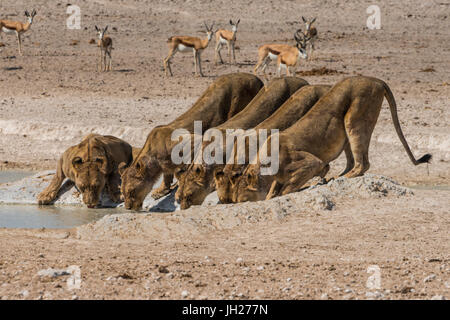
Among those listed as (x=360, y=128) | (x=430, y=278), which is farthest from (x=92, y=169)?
(x=430, y=278)

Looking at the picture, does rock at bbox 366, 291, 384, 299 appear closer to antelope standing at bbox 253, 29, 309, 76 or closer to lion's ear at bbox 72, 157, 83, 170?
lion's ear at bbox 72, 157, 83, 170

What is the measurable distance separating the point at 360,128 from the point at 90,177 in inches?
138

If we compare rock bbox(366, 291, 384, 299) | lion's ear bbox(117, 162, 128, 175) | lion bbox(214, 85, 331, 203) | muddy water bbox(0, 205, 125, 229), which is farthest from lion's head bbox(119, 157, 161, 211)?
rock bbox(366, 291, 384, 299)

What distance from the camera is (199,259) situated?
7.51 m

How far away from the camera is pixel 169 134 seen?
11.1 metres

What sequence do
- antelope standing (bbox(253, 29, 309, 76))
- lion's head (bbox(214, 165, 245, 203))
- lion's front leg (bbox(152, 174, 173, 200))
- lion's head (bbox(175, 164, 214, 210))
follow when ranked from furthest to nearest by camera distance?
antelope standing (bbox(253, 29, 309, 76)) → lion's front leg (bbox(152, 174, 173, 200)) → lion's head (bbox(175, 164, 214, 210)) → lion's head (bbox(214, 165, 245, 203))

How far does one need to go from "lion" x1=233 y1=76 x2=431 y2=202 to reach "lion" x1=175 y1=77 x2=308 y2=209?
48 centimetres

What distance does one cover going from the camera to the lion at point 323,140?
33.8 ft

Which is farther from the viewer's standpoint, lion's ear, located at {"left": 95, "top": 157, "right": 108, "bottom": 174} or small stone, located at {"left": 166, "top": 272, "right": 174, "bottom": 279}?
lion's ear, located at {"left": 95, "top": 157, "right": 108, "bottom": 174}

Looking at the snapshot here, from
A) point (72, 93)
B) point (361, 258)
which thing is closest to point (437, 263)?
point (361, 258)

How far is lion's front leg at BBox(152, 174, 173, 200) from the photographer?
11.5m

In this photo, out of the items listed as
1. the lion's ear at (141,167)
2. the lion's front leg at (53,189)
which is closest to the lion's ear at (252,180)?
the lion's ear at (141,167)

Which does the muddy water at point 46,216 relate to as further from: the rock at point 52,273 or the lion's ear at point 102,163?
the rock at point 52,273

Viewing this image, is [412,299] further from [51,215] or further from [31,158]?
[31,158]
